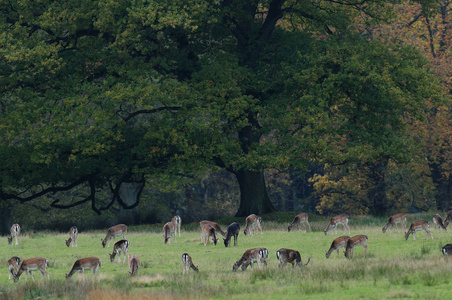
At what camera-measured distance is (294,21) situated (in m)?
40.8

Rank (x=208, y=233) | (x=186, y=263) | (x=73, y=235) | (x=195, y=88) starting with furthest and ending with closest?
1. (x=195, y=88)
2. (x=73, y=235)
3. (x=208, y=233)
4. (x=186, y=263)

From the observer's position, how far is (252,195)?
129ft

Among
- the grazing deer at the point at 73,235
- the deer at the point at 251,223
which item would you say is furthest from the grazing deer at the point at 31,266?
the deer at the point at 251,223

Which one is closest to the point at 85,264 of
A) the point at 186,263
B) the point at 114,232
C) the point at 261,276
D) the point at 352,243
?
the point at 186,263

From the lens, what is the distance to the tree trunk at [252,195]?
128 ft

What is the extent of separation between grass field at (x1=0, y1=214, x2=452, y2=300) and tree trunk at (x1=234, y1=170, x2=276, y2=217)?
42.1 feet

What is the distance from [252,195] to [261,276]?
2156cm

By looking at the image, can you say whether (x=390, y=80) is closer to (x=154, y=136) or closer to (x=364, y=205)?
(x=154, y=136)

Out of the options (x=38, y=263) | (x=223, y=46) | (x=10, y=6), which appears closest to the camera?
(x=38, y=263)

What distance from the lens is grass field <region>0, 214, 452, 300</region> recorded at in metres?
15.4

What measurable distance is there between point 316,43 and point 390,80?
4.39m

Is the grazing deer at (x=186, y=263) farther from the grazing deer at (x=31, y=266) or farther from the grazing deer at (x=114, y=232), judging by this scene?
the grazing deer at (x=114, y=232)

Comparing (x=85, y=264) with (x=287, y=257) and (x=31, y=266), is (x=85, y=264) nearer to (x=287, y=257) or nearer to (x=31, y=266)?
(x=31, y=266)

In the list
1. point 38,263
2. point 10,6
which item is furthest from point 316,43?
point 38,263
